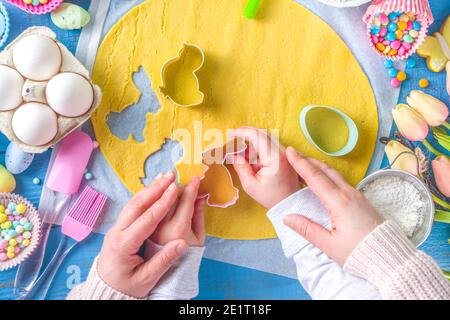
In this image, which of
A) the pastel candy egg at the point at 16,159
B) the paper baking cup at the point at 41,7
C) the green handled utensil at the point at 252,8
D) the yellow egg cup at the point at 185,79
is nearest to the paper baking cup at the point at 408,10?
the green handled utensil at the point at 252,8

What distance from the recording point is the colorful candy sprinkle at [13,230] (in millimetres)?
808

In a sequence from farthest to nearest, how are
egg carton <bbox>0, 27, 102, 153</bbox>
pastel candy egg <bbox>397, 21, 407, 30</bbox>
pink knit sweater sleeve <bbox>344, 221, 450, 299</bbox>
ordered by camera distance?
1. pastel candy egg <bbox>397, 21, 407, 30</bbox>
2. egg carton <bbox>0, 27, 102, 153</bbox>
3. pink knit sweater sleeve <bbox>344, 221, 450, 299</bbox>

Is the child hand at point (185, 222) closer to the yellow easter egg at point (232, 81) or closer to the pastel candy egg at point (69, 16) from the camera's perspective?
the yellow easter egg at point (232, 81)

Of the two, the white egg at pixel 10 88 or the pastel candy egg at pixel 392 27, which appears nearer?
the white egg at pixel 10 88

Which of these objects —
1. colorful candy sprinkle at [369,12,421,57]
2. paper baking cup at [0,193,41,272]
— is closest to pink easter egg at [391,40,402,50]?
colorful candy sprinkle at [369,12,421,57]

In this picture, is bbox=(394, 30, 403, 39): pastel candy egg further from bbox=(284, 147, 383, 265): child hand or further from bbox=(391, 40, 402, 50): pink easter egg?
bbox=(284, 147, 383, 265): child hand

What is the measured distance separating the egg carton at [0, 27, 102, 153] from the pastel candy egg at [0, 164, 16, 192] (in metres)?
0.07

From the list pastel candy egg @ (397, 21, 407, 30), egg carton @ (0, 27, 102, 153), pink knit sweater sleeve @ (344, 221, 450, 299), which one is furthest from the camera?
pastel candy egg @ (397, 21, 407, 30)

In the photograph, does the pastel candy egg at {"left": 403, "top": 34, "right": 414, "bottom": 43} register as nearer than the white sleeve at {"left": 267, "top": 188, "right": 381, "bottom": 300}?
No

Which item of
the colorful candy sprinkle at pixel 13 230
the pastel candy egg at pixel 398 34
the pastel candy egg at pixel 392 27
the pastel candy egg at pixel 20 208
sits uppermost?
the pastel candy egg at pixel 392 27

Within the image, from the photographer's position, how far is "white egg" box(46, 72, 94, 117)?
0.76 m

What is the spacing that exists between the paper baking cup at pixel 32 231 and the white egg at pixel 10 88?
0.53 feet

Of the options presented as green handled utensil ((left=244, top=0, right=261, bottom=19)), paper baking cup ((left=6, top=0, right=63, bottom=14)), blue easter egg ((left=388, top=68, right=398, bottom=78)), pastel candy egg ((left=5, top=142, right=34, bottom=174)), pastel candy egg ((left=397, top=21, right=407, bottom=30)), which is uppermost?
pastel candy egg ((left=397, top=21, right=407, bottom=30))
